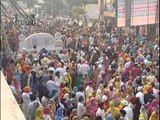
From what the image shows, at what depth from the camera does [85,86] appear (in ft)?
35.9

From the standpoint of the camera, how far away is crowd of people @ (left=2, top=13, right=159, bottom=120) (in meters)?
8.63

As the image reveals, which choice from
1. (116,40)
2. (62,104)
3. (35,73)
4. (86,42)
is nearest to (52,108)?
(62,104)

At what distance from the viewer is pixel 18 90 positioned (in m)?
10.3

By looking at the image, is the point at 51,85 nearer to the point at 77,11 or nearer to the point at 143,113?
the point at 143,113

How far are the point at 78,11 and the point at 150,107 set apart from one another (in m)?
38.5

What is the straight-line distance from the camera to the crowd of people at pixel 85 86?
28.3 ft

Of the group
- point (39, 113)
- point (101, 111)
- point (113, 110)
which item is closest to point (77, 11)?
point (101, 111)

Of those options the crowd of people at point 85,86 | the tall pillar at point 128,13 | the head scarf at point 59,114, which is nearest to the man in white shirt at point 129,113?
the crowd of people at point 85,86

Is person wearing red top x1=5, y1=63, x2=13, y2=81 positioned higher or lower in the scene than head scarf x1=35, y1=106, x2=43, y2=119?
higher

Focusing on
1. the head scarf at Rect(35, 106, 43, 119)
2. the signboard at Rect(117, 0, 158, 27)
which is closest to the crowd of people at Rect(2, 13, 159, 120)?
the head scarf at Rect(35, 106, 43, 119)

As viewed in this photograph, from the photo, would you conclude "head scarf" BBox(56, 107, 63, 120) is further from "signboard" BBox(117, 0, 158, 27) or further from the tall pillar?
the tall pillar

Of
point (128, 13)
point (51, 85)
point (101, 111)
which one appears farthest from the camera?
point (128, 13)

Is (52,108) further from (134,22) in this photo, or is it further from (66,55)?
(134,22)

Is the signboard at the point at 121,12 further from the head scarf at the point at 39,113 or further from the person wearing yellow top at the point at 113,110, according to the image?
the head scarf at the point at 39,113
